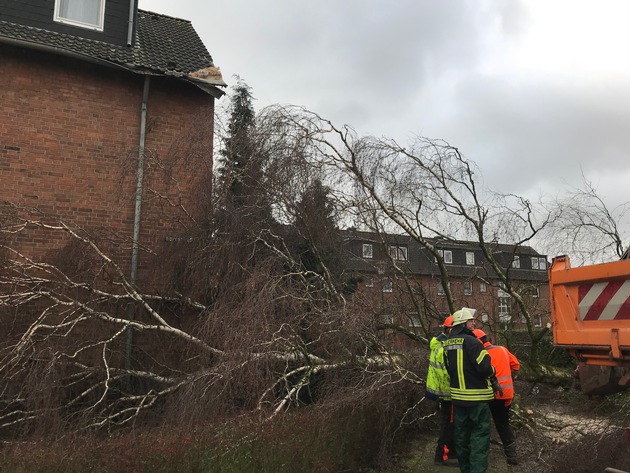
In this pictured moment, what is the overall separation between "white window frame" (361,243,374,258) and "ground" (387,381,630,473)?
3.03 m

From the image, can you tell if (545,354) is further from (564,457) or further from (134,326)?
(134,326)

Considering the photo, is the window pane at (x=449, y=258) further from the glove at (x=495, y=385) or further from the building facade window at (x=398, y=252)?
the glove at (x=495, y=385)

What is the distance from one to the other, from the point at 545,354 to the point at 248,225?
24.5ft

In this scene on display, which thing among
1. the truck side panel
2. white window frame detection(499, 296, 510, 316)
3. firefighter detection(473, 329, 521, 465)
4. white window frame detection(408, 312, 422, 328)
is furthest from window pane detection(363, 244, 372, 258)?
the truck side panel

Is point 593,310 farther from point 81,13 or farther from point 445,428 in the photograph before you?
point 81,13

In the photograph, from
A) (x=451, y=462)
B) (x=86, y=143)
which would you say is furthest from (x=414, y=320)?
(x=86, y=143)

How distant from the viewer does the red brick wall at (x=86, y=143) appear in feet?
27.2

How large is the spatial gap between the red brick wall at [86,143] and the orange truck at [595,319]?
566cm

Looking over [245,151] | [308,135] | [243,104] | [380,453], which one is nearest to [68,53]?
[243,104]

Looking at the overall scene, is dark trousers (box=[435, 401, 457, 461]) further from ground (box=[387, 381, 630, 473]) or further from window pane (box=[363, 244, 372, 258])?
window pane (box=[363, 244, 372, 258])

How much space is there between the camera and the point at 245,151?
8.02 meters

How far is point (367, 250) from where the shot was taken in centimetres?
899

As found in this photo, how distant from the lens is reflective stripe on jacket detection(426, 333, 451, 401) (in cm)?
538

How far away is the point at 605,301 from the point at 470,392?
6.24ft
